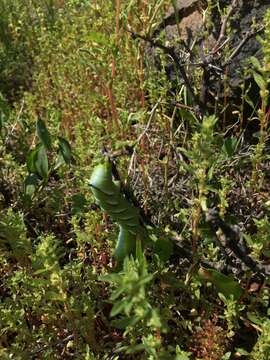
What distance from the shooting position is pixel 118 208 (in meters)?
1.64

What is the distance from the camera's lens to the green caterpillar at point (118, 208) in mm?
1572

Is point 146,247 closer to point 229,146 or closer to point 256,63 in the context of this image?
point 229,146

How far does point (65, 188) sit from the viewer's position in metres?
2.41

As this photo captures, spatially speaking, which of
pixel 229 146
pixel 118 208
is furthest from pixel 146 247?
pixel 229 146

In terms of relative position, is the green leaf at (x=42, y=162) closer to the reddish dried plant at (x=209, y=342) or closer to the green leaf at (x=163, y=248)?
the green leaf at (x=163, y=248)

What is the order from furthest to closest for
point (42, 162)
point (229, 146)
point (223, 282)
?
point (42, 162) < point (229, 146) < point (223, 282)

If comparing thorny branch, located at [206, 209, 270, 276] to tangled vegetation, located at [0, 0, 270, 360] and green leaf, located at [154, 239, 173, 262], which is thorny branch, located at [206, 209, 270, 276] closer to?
tangled vegetation, located at [0, 0, 270, 360]

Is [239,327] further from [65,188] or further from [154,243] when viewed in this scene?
[65,188]

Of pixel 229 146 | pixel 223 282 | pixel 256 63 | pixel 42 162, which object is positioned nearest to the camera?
pixel 223 282

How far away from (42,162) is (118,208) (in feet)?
2.21

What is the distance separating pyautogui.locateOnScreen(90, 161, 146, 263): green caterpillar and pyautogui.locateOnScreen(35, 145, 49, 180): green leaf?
0.56m

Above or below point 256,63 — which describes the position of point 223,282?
below

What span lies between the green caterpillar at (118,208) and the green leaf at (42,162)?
0.56m

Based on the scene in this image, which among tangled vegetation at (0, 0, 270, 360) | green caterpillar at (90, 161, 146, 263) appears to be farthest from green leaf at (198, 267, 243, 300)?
green caterpillar at (90, 161, 146, 263)
